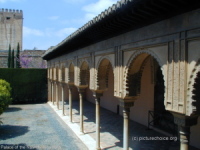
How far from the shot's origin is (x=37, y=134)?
11031 mm

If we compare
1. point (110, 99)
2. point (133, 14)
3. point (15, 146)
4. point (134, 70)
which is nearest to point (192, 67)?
point (133, 14)

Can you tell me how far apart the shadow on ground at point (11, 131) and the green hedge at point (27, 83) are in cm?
919

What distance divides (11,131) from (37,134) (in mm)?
1662

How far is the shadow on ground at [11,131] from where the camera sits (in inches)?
423

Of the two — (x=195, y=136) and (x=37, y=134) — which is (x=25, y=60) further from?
(x=195, y=136)

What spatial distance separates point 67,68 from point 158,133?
6273 mm

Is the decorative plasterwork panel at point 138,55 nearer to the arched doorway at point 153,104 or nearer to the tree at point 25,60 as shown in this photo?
the arched doorway at point 153,104

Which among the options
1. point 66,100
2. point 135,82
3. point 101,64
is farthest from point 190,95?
point 66,100

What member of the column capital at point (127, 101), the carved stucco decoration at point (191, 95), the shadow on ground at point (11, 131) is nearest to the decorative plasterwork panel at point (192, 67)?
the carved stucco decoration at point (191, 95)

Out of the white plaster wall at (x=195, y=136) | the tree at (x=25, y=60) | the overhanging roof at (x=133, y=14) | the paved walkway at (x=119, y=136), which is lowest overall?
the paved walkway at (x=119, y=136)

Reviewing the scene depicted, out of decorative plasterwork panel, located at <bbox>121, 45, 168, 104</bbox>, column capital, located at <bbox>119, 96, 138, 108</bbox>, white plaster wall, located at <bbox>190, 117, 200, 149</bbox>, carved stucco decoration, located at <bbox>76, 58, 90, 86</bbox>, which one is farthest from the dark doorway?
decorative plasterwork panel, located at <bbox>121, 45, 168, 104</bbox>

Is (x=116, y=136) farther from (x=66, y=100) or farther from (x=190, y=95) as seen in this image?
(x=66, y=100)

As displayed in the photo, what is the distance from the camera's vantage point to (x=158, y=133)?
10398 mm

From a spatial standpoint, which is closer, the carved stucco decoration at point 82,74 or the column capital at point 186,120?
the column capital at point 186,120
